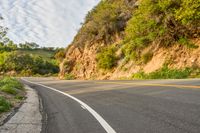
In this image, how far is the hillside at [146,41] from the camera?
25.9 meters

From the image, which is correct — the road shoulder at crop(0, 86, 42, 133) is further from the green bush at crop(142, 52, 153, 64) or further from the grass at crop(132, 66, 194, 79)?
the green bush at crop(142, 52, 153, 64)

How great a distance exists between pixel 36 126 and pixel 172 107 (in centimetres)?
330

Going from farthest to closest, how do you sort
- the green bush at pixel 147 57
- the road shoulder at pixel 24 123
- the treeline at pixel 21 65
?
the treeline at pixel 21 65, the green bush at pixel 147 57, the road shoulder at pixel 24 123

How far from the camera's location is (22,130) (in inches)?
302

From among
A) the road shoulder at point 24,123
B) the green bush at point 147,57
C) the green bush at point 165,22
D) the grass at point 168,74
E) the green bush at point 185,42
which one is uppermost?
the green bush at point 165,22

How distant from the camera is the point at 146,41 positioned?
31938 millimetres

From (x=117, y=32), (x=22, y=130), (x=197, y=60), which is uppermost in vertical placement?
(x=117, y=32)

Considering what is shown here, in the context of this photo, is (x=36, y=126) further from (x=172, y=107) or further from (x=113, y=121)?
(x=172, y=107)

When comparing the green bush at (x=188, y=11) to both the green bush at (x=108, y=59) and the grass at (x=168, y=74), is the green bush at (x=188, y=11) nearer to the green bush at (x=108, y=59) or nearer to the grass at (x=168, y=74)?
the grass at (x=168, y=74)

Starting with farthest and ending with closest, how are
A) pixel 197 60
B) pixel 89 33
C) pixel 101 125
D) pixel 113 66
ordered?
pixel 89 33
pixel 113 66
pixel 197 60
pixel 101 125

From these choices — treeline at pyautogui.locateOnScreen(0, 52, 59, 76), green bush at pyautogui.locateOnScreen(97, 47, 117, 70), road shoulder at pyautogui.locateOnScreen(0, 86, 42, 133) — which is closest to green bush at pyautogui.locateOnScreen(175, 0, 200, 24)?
green bush at pyautogui.locateOnScreen(97, 47, 117, 70)

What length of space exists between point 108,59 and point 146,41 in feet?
24.4

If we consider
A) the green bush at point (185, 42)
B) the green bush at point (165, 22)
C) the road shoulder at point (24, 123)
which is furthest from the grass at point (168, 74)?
the road shoulder at point (24, 123)

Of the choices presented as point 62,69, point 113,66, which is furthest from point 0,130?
point 62,69
